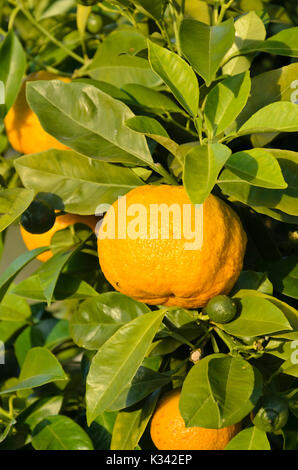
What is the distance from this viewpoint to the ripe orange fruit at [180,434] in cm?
84

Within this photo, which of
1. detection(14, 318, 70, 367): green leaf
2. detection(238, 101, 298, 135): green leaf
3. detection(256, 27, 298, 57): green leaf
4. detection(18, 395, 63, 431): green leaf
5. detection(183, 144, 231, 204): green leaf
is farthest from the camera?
detection(14, 318, 70, 367): green leaf

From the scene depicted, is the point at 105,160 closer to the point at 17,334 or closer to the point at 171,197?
the point at 171,197

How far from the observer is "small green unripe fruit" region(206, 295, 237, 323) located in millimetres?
778

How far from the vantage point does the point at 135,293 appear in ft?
2.61

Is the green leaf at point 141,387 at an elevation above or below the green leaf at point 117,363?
below

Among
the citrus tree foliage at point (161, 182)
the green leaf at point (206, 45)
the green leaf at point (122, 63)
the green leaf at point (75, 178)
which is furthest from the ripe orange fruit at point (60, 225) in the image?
the green leaf at point (206, 45)

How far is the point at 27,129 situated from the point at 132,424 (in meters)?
0.51

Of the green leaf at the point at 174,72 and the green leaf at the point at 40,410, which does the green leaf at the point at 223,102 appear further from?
the green leaf at the point at 40,410

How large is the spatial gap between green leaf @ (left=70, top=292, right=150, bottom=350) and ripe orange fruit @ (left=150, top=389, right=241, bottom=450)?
133mm

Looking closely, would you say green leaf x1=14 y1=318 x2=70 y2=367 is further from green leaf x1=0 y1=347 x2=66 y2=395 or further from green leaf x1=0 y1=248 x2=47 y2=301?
green leaf x1=0 y1=248 x2=47 y2=301

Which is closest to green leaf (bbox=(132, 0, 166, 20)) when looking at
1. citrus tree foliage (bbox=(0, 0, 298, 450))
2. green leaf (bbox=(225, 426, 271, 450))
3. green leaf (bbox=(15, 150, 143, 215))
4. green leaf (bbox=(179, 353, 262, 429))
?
citrus tree foliage (bbox=(0, 0, 298, 450))

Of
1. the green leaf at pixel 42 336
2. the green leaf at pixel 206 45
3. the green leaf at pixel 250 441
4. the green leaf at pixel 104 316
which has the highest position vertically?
the green leaf at pixel 206 45

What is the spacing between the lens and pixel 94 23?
3.76ft

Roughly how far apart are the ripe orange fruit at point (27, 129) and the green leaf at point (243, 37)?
0.98 feet
